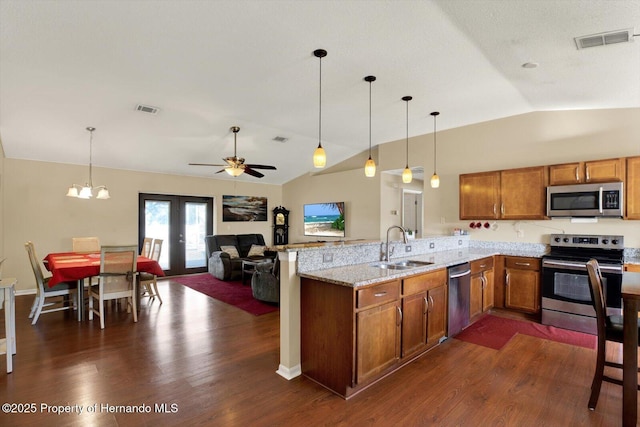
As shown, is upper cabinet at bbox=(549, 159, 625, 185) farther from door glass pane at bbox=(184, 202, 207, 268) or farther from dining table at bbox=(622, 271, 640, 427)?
door glass pane at bbox=(184, 202, 207, 268)

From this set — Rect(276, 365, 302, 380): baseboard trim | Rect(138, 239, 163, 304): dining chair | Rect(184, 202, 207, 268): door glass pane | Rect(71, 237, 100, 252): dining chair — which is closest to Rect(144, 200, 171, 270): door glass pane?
Rect(184, 202, 207, 268): door glass pane

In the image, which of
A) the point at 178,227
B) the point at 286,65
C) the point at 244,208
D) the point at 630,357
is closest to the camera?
the point at 630,357

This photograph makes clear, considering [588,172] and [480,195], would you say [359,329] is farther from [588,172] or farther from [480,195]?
[588,172]

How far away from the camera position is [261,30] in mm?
2520

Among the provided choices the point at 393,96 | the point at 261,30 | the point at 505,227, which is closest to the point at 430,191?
the point at 505,227

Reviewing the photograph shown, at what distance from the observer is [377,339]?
247 centimetres

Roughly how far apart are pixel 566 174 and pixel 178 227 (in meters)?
7.43

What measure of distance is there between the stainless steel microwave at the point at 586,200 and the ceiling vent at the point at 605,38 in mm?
1844

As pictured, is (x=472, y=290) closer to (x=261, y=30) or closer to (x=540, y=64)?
(x=540, y=64)

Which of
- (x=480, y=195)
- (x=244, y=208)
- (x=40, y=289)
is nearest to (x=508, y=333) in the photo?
(x=480, y=195)

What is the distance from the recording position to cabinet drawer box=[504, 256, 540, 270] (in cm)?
410

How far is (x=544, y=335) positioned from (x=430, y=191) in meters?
2.87

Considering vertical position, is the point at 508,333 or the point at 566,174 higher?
the point at 566,174

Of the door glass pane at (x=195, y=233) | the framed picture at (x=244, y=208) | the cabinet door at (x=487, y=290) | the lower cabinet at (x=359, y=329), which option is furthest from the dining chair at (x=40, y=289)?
the cabinet door at (x=487, y=290)
